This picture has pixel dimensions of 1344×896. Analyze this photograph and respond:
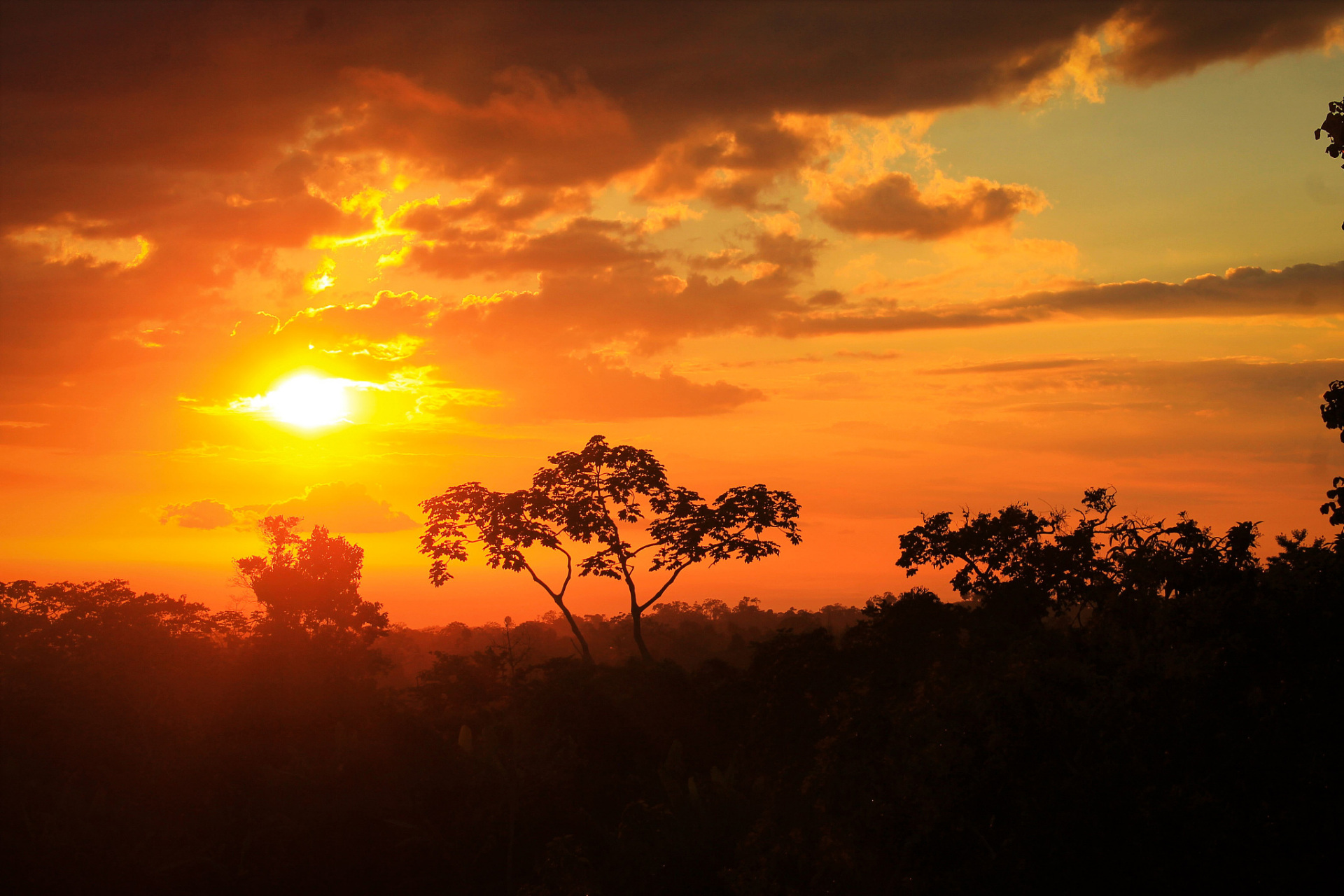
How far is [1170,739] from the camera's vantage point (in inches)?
627

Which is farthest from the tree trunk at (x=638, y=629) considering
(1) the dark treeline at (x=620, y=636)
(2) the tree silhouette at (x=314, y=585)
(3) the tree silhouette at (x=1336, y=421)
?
(3) the tree silhouette at (x=1336, y=421)

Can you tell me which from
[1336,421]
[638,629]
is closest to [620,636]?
[638,629]

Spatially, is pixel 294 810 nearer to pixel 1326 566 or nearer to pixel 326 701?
pixel 326 701

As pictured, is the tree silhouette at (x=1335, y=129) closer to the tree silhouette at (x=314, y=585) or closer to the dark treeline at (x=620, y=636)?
the dark treeline at (x=620, y=636)

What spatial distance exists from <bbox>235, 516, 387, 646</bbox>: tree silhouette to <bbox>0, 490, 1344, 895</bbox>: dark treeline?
0.51ft

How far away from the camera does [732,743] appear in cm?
3516

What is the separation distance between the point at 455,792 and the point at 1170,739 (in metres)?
24.3

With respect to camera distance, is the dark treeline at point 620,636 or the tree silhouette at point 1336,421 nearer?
the tree silhouette at point 1336,421

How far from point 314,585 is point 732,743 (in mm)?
23622

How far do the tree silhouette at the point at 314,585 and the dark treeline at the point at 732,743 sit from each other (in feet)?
0.51

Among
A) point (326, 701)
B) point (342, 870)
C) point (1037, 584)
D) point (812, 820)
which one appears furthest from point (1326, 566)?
point (326, 701)

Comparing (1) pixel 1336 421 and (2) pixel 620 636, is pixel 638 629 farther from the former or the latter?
(1) pixel 1336 421

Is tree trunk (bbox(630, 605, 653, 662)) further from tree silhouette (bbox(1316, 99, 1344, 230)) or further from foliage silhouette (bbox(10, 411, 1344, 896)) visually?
tree silhouette (bbox(1316, 99, 1344, 230))

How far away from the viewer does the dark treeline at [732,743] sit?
1541cm
